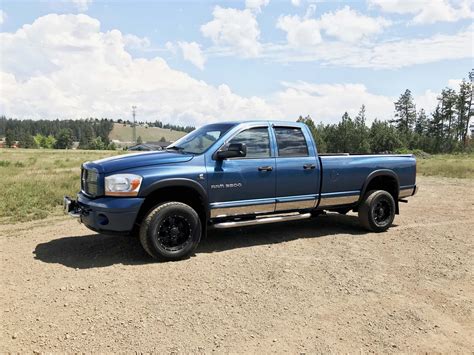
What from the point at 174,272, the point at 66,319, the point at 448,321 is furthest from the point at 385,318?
the point at 66,319

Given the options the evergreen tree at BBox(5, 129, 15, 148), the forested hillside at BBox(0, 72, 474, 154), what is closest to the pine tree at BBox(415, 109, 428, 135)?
the forested hillside at BBox(0, 72, 474, 154)

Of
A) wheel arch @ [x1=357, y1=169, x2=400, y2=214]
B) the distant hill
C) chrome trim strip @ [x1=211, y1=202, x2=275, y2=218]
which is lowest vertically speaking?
chrome trim strip @ [x1=211, y1=202, x2=275, y2=218]

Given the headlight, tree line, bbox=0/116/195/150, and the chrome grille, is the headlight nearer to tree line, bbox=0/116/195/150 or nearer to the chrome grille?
the chrome grille

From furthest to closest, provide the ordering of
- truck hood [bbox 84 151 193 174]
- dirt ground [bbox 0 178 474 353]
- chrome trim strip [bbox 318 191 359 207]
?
chrome trim strip [bbox 318 191 359 207]
truck hood [bbox 84 151 193 174]
dirt ground [bbox 0 178 474 353]

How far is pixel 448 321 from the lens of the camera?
4.07 m

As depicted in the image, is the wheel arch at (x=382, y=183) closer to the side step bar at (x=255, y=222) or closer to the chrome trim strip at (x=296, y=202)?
the chrome trim strip at (x=296, y=202)

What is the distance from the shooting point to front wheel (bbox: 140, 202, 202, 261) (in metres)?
5.24

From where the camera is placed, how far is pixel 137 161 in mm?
5426

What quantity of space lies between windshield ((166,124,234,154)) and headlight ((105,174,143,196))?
1120mm

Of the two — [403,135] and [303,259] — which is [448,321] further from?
[403,135]

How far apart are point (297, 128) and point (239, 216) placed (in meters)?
1.85

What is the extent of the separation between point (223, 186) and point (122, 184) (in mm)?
1404

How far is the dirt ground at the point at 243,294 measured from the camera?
3.60 m

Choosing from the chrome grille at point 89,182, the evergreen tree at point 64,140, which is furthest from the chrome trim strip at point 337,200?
the evergreen tree at point 64,140
